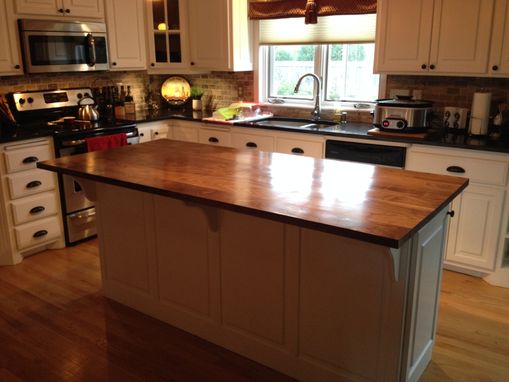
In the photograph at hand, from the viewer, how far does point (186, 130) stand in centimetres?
481

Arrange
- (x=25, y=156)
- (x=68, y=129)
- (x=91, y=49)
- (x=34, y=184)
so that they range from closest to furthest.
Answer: (x=25, y=156) < (x=34, y=184) < (x=68, y=129) < (x=91, y=49)

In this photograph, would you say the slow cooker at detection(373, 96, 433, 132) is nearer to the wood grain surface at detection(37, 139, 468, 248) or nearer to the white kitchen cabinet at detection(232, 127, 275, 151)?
the white kitchen cabinet at detection(232, 127, 275, 151)

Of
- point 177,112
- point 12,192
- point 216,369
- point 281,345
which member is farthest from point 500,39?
point 12,192

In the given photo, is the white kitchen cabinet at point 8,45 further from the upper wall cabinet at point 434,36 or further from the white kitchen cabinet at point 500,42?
the white kitchen cabinet at point 500,42

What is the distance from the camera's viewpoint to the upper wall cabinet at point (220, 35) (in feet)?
14.9

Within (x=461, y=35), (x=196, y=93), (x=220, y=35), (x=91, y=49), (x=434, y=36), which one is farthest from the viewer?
(x=196, y=93)

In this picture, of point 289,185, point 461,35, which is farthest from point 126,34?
point 289,185

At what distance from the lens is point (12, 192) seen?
357cm

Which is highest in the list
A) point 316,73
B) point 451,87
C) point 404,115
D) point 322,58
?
point 322,58

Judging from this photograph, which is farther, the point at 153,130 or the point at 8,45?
the point at 153,130

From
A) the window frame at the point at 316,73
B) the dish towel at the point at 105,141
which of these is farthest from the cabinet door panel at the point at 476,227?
the dish towel at the point at 105,141

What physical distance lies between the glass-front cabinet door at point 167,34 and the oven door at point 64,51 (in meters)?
0.60

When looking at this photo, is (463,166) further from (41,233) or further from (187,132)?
(41,233)

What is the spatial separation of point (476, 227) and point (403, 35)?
1513 mm
